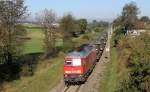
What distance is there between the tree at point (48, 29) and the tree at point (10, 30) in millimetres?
12009

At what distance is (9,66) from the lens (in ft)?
167

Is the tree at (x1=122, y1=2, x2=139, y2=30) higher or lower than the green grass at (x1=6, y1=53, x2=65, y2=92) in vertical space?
higher

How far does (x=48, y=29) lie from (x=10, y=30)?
49.6ft

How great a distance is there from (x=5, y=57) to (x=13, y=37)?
9.82 feet

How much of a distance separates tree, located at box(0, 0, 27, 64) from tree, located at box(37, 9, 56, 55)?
12009 mm

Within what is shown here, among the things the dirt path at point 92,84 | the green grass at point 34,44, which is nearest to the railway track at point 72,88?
the dirt path at point 92,84

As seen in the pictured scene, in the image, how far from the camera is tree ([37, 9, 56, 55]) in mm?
66562

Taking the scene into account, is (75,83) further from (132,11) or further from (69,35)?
(132,11)

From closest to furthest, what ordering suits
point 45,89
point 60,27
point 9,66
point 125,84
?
point 125,84
point 45,89
point 9,66
point 60,27

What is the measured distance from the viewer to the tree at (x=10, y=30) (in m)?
51.1

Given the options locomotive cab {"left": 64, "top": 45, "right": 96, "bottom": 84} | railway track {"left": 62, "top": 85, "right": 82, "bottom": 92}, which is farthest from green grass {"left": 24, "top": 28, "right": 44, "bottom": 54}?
railway track {"left": 62, "top": 85, "right": 82, "bottom": 92}

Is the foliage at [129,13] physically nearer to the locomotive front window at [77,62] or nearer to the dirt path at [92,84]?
the dirt path at [92,84]

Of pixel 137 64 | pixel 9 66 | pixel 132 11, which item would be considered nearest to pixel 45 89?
pixel 137 64

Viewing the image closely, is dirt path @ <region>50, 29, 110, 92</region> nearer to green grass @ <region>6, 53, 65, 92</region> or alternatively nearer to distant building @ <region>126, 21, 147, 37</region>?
green grass @ <region>6, 53, 65, 92</region>
